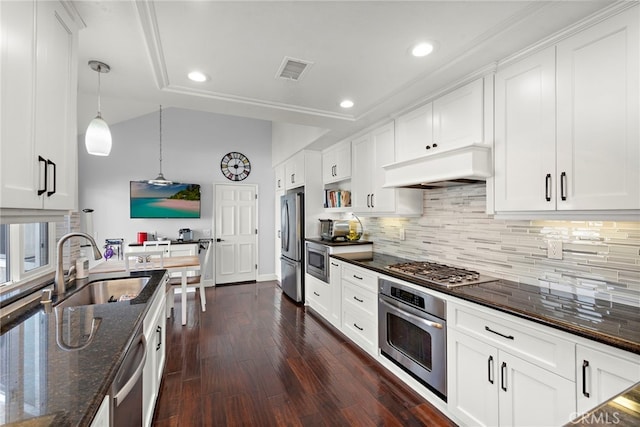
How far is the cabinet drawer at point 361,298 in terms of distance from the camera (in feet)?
8.88

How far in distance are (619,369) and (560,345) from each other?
8.0 inches

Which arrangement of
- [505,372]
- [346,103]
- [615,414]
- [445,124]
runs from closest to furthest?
1. [615,414]
2. [505,372]
3. [445,124]
4. [346,103]

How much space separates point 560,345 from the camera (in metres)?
1.34

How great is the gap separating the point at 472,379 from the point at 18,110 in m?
2.54

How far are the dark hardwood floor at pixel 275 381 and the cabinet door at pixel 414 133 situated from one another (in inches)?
76.2

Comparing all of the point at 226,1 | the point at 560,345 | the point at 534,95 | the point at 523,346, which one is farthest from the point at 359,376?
the point at 226,1

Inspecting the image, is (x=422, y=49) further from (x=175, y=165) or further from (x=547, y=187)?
(x=175, y=165)

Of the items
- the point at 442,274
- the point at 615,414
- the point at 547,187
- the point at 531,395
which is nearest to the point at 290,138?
the point at 442,274

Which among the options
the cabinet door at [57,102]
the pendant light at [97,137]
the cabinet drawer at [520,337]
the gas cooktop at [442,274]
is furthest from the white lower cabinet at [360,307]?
the pendant light at [97,137]

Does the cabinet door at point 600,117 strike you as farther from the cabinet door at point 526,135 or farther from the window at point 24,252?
the window at point 24,252

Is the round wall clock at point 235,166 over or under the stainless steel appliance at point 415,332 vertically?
over

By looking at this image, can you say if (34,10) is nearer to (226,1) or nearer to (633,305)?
(226,1)

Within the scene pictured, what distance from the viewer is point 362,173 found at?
3.39 meters

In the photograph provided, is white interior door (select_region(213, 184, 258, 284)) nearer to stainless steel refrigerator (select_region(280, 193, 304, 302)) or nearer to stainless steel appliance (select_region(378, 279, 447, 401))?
stainless steel refrigerator (select_region(280, 193, 304, 302))
